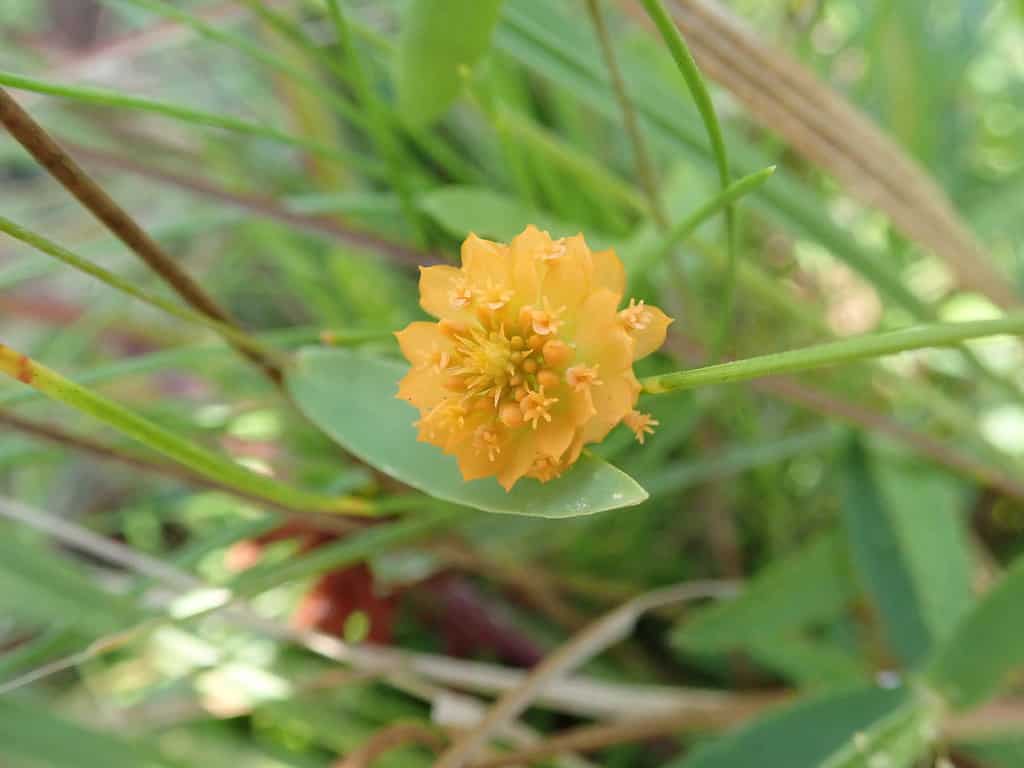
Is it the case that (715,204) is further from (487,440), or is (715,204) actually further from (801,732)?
(801,732)

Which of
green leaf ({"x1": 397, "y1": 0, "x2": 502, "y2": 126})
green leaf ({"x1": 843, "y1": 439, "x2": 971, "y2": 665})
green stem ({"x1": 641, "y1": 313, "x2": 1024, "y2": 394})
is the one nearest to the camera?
green stem ({"x1": 641, "y1": 313, "x2": 1024, "y2": 394})

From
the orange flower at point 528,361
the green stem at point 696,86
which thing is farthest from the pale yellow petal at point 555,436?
the green stem at point 696,86

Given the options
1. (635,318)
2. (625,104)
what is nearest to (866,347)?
(635,318)

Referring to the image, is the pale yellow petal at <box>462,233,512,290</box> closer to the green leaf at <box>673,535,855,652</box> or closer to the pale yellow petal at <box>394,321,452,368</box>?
the pale yellow petal at <box>394,321,452,368</box>

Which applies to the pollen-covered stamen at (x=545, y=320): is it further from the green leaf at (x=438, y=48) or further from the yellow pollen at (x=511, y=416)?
the green leaf at (x=438, y=48)

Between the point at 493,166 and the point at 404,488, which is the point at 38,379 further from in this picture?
the point at 493,166

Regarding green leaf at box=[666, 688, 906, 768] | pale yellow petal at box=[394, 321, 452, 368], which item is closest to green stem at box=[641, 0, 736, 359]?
pale yellow petal at box=[394, 321, 452, 368]

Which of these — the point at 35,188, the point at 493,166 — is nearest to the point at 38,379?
the point at 493,166
